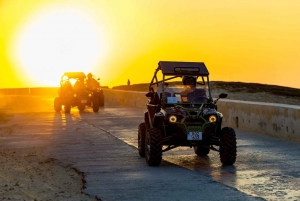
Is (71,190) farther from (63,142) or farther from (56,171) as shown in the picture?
(63,142)

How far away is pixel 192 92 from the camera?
1379 cm

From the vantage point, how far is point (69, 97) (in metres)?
Answer: 32.8

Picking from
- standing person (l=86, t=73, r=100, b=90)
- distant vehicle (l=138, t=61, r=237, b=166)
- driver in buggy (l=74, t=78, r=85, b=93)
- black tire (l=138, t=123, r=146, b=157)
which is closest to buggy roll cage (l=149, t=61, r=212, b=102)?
distant vehicle (l=138, t=61, r=237, b=166)

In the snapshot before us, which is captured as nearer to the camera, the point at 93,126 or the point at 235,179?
the point at 235,179

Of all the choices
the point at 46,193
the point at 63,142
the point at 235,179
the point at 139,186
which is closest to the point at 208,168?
the point at 235,179

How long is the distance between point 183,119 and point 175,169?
98 centimetres

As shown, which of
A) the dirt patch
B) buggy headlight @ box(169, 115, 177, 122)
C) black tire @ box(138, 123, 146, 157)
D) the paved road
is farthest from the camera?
black tire @ box(138, 123, 146, 157)

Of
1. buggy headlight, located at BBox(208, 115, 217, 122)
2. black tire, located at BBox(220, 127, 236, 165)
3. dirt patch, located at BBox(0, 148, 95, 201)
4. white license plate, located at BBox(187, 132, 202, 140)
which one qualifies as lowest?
dirt patch, located at BBox(0, 148, 95, 201)

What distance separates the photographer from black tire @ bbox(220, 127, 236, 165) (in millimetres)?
12781

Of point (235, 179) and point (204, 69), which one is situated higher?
point (204, 69)

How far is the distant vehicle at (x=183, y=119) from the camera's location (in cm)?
1281

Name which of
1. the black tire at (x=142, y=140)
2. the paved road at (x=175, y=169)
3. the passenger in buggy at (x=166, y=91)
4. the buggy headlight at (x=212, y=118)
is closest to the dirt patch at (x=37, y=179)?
the paved road at (x=175, y=169)

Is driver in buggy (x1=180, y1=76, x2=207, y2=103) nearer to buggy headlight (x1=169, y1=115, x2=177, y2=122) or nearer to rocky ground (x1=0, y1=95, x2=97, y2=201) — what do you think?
buggy headlight (x1=169, y1=115, x2=177, y2=122)

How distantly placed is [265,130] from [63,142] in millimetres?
5727
